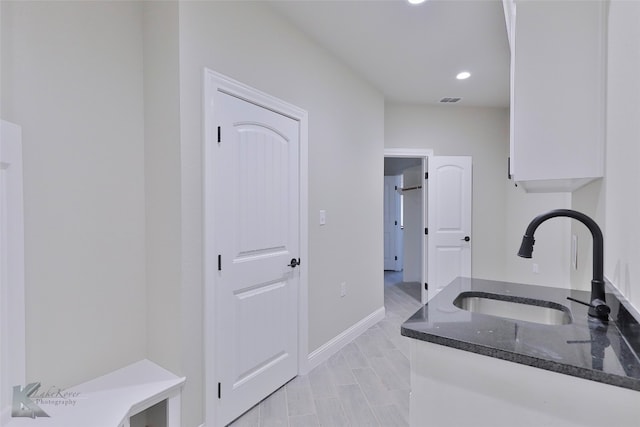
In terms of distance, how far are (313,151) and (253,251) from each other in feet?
3.40

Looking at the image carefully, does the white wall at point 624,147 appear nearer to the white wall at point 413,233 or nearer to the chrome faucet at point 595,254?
the chrome faucet at point 595,254

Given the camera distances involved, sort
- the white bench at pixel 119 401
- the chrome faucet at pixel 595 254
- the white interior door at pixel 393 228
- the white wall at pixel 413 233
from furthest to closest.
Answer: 1. the white interior door at pixel 393 228
2. the white wall at pixel 413 233
3. the white bench at pixel 119 401
4. the chrome faucet at pixel 595 254

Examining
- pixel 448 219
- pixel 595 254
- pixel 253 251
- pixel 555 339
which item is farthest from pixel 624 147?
pixel 448 219

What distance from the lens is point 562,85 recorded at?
49.8 inches

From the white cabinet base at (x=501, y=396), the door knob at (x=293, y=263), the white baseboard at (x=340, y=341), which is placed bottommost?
the white baseboard at (x=340, y=341)

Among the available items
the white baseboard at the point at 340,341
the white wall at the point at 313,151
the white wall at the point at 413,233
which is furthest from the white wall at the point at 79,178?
the white wall at the point at 413,233

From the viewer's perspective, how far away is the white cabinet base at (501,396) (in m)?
0.83

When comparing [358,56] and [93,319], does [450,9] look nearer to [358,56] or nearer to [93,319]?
[358,56]

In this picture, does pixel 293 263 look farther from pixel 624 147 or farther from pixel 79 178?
pixel 624 147

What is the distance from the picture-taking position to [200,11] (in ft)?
6.01

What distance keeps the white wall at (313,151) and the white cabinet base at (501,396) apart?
4.12ft

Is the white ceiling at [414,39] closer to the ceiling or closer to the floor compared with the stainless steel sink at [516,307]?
closer to the ceiling

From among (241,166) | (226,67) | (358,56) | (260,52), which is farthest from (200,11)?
(358,56)

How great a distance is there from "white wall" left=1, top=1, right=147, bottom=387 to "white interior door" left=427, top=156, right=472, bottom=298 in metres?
3.65
